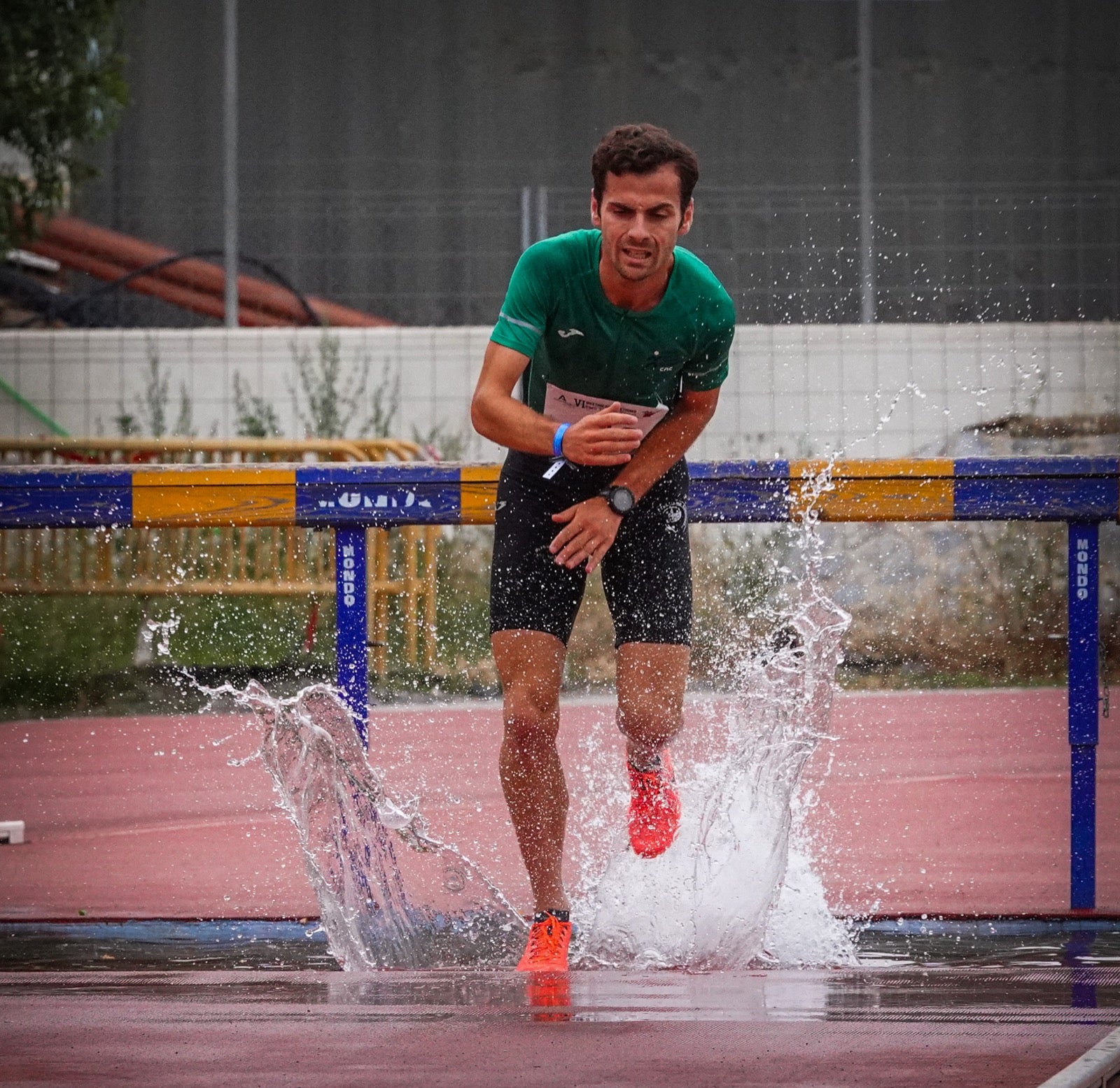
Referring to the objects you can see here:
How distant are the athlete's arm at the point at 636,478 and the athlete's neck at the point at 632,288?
0.29 m

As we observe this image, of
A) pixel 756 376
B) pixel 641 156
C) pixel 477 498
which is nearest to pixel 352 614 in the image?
pixel 477 498

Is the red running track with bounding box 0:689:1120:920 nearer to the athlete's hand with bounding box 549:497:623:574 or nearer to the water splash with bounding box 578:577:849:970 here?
the water splash with bounding box 578:577:849:970

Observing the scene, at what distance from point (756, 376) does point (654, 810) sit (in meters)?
8.42

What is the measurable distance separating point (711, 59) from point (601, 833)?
10.9m

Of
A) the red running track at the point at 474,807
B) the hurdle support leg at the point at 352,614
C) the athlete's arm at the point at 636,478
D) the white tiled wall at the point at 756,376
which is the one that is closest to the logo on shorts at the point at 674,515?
the athlete's arm at the point at 636,478

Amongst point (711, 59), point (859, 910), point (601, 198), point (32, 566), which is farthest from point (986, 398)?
point (601, 198)

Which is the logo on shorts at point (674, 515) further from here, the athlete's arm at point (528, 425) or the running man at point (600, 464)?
the athlete's arm at point (528, 425)

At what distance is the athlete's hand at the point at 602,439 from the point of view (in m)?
4.39

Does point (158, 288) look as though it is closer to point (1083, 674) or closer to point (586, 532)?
point (1083, 674)

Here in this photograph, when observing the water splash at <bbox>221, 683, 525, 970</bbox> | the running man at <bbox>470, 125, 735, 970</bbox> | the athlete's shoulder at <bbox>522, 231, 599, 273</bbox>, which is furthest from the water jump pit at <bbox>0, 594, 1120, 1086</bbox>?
the athlete's shoulder at <bbox>522, 231, 599, 273</bbox>

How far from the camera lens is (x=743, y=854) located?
5023 mm

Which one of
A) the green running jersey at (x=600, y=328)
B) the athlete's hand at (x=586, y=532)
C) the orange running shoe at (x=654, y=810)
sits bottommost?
the orange running shoe at (x=654, y=810)

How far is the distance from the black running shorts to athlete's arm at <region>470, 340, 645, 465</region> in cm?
20

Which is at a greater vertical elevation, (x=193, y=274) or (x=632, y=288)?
(x=193, y=274)
